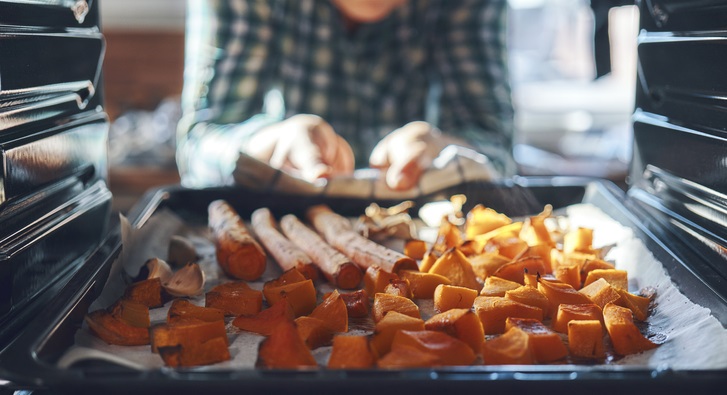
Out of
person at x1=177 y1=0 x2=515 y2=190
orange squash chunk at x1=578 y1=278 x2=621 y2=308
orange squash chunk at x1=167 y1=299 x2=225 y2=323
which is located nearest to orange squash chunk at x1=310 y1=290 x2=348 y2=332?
orange squash chunk at x1=167 y1=299 x2=225 y2=323

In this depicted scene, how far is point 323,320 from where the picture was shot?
86 centimetres

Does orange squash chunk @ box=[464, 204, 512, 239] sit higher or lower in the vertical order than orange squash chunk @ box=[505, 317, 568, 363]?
lower

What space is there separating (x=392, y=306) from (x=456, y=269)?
0.55 ft

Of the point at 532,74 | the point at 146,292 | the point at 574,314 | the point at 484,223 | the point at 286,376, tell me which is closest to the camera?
the point at 286,376

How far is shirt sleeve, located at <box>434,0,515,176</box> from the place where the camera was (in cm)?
215

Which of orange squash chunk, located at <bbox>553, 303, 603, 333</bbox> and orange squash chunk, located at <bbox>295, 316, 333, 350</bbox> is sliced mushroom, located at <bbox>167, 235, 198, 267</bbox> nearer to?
orange squash chunk, located at <bbox>295, 316, 333, 350</bbox>

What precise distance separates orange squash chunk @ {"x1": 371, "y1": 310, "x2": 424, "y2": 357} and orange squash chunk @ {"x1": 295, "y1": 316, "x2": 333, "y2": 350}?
7 cm

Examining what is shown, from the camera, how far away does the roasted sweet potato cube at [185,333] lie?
77cm


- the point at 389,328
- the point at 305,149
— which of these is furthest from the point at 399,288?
the point at 305,149

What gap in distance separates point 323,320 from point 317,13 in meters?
1.46

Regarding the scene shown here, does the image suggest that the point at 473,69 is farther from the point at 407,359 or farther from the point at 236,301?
the point at 407,359

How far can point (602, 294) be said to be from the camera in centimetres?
92

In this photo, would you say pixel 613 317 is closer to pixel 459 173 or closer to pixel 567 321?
pixel 567 321

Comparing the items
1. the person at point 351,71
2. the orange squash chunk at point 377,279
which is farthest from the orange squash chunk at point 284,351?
the person at point 351,71
